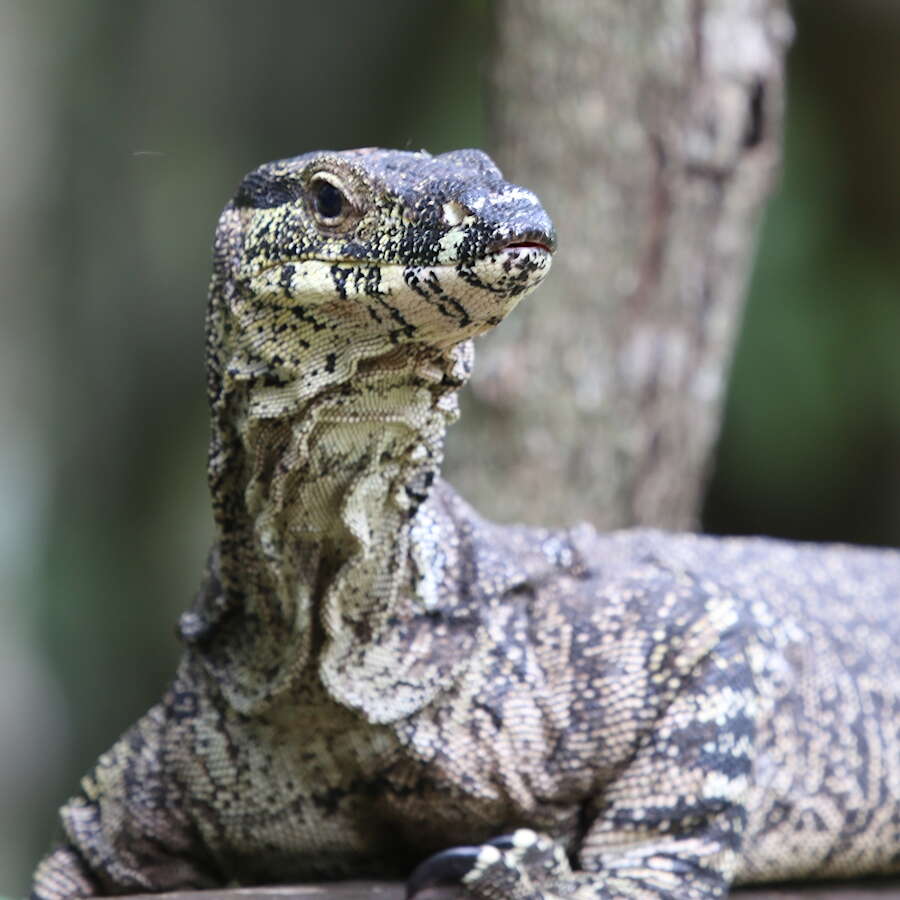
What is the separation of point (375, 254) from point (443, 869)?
1.82 m

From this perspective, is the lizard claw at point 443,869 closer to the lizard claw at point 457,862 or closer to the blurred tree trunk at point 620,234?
the lizard claw at point 457,862

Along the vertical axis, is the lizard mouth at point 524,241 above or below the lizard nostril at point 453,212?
below

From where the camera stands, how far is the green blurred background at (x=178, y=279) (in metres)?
11.1

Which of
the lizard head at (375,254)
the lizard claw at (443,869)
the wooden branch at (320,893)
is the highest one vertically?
the lizard head at (375,254)

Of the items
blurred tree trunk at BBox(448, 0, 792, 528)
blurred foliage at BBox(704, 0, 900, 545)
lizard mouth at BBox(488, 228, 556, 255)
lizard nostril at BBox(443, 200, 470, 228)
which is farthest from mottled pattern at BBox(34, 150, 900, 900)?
blurred foliage at BBox(704, 0, 900, 545)

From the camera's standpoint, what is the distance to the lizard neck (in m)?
3.22

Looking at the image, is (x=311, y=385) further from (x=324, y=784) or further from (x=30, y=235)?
(x=30, y=235)

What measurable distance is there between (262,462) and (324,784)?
46.1 inches

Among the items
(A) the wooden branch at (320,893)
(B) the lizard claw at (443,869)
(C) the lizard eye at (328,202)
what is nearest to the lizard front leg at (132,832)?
(A) the wooden branch at (320,893)

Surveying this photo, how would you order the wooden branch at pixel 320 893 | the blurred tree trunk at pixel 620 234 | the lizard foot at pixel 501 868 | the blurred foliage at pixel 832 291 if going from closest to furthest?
the lizard foot at pixel 501 868, the wooden branch at pixel 320 893, the blurred tree trunk at pixel 620 234, the blurred foliage at pixel 832 291

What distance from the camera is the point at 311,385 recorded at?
3.19 meters

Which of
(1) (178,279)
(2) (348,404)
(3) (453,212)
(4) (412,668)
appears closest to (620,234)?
(4) (412,668)

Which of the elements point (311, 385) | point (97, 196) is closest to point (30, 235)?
point (97, 196)

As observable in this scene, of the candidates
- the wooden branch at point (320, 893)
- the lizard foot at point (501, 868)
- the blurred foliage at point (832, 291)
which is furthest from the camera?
the blurred foliage at point (832, 291)
